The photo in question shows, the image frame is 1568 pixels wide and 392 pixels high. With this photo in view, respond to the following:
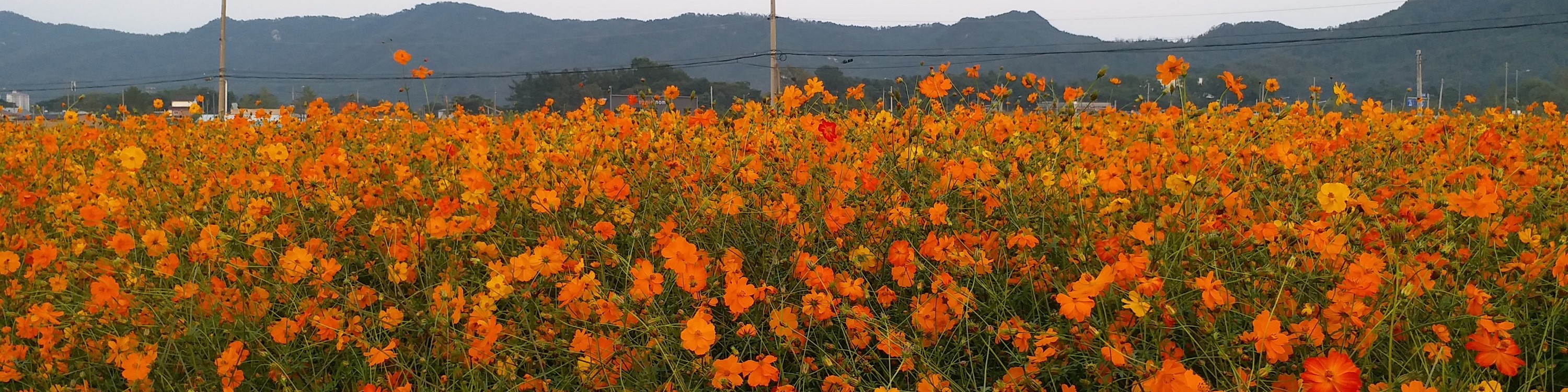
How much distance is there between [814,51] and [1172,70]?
127m

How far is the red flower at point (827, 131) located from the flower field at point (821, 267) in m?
0.05

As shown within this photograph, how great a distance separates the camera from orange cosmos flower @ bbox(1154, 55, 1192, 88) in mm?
2053

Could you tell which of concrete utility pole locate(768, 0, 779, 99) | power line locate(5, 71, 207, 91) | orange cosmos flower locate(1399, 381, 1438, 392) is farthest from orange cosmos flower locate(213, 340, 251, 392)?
power line locate(5, 71, 207, 91)

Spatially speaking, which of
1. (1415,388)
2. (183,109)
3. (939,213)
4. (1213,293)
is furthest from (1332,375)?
(183,109)

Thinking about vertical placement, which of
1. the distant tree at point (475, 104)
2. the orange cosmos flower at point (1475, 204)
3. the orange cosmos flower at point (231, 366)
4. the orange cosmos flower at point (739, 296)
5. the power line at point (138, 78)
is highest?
the power line at point (138, 78)

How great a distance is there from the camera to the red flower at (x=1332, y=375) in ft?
3.72

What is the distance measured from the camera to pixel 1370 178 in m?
2.21

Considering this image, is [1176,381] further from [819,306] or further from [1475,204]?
[1475,204]

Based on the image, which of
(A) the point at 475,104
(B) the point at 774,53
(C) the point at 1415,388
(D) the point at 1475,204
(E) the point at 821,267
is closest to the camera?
(C) the point at 1415,388

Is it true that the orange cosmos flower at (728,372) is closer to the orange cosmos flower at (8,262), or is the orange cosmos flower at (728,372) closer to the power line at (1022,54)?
the orange cosmos flower at (8,262)

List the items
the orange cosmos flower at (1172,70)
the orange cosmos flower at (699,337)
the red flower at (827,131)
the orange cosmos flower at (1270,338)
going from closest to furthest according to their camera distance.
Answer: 1. the orange cosmos flower at (1270,338)
2. the orange cosmos flower at (699,337)
3. the orange cosmos flower at (1172,70)
4. the red flower at (827,131)

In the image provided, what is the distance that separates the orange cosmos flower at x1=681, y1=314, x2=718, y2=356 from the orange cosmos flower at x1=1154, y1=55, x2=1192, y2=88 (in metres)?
1.24

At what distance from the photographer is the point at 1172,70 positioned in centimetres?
Result: 207

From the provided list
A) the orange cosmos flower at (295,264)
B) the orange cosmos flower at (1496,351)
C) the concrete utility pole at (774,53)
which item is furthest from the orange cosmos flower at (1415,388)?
the concrete utility pole at (774,53)
